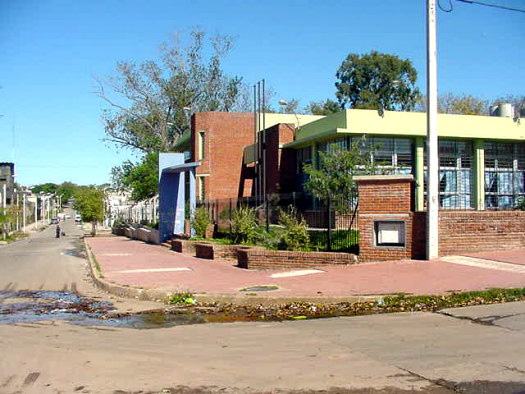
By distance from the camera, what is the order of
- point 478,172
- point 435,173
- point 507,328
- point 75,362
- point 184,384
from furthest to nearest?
point 478,172
point 435,173
point 507,328
point 75,362
point 184,384

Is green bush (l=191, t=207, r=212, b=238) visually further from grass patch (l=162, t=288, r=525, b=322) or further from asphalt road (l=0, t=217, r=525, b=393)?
asphalt road (l=0, t=217, r=525, b=393)

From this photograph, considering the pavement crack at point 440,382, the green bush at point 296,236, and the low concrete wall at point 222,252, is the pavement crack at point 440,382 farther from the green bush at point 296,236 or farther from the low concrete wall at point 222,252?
the low concrete wall at point 222,252

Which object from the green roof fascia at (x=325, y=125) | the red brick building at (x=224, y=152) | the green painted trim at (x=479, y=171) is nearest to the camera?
the green roof fascia at (x=325, y=125)

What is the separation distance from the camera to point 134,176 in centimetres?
5684

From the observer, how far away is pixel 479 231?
610 inches

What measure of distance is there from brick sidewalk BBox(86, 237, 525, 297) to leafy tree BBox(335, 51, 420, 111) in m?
49.6

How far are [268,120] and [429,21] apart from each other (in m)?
22.4

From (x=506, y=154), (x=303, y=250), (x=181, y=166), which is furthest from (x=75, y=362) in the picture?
(x=506, y=154)

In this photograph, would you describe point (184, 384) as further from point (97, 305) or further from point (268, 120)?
point (268, 120)

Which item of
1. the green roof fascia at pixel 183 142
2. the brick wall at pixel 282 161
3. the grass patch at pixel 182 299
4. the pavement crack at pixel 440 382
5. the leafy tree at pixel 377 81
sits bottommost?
the grass patch at pixel 182 299

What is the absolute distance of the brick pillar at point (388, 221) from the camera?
15234mm

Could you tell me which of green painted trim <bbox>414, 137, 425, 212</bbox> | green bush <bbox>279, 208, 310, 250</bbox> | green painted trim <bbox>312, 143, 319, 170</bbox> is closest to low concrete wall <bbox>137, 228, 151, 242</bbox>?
green painted trim <bbox>312, 143, 319, 170</bbox>

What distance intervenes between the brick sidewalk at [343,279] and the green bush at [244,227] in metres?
3.08

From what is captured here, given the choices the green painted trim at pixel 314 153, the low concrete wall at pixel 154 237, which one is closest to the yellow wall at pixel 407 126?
the green painted trim at pixel 314 153
